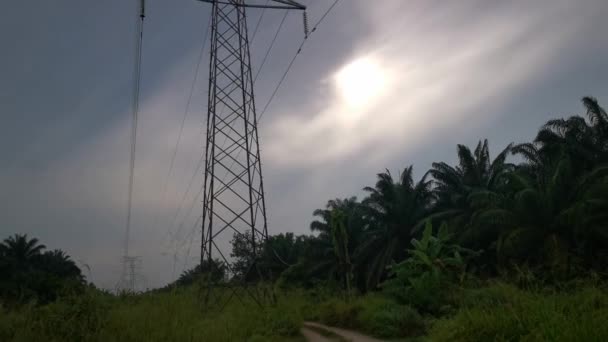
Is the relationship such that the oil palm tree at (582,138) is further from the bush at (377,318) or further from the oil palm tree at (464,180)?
the bush at (377,318)

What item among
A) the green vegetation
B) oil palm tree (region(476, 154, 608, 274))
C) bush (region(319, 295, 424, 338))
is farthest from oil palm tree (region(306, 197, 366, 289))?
bush (region(319, 295, 424, 338))

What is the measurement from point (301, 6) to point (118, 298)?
389 inches

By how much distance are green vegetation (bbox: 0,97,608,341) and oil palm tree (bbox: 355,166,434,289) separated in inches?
3.0

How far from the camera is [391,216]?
30.0 meters

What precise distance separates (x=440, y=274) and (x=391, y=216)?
601 inches

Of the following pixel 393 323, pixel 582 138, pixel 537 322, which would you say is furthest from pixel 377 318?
pixel 582 138

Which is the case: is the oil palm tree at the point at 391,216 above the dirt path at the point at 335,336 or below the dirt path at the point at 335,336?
above

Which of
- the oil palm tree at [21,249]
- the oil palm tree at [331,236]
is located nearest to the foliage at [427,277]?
the oil palm tree at [331,236]

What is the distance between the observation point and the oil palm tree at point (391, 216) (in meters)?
29.2

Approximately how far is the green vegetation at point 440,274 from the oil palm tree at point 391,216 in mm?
77

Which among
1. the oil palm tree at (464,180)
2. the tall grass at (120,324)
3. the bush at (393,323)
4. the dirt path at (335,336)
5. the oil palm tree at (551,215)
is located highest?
the oil palm tree at (464,180)

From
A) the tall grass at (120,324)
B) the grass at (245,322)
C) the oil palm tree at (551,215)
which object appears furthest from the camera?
the oil palm tree at (551,215)

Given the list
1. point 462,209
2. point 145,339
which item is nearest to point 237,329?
point 145,339

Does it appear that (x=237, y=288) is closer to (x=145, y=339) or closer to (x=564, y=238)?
(x=145, y=339)
